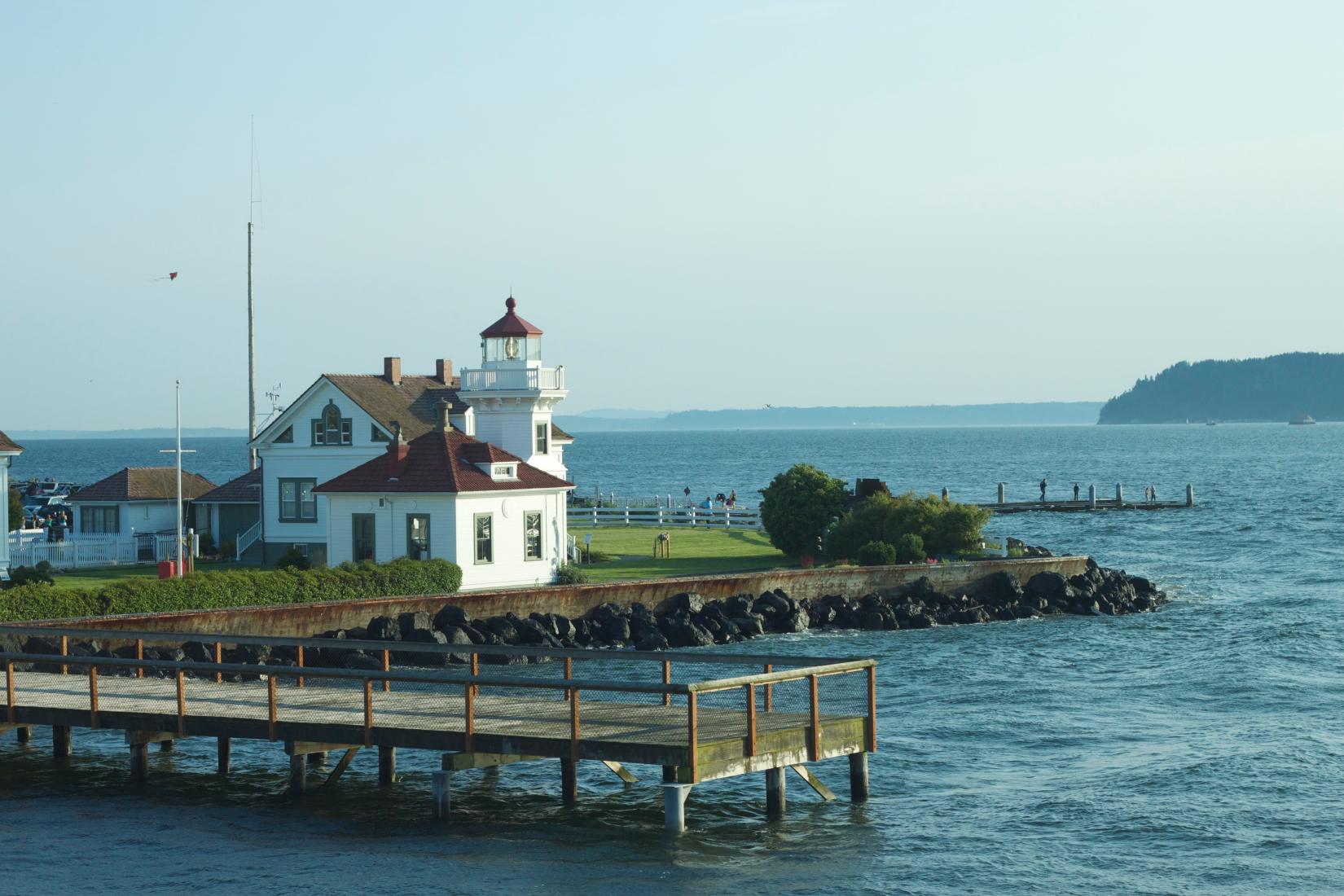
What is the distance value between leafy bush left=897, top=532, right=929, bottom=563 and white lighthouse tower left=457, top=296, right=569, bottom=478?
1091cm

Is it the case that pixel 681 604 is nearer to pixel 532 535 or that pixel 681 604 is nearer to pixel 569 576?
pixel 569 576

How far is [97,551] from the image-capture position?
50.4m

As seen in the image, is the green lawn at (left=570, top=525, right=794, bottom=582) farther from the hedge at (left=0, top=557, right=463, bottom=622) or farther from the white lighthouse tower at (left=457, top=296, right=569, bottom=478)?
the hedge at (left=0, top=557, right=463, bottom=622)

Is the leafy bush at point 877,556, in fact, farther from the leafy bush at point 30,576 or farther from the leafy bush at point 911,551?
the leafy bush at point 30,576

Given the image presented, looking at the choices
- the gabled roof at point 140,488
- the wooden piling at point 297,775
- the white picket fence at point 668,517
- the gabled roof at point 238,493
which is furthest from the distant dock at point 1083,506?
the wooden piling at point 297,775

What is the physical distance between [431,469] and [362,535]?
269 cm

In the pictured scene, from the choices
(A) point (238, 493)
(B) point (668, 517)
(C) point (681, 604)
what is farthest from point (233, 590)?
(B) point (668, 517)

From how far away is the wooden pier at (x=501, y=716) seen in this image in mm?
21109

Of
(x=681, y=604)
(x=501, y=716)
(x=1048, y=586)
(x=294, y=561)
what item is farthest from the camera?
(x=1048, y=586)

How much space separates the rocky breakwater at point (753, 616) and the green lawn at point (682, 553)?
404 centimetres

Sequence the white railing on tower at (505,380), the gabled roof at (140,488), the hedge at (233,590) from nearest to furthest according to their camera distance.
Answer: the hedge at (233,590) < the white railing on tower at (505,380) < the gabled roof at (140,488)

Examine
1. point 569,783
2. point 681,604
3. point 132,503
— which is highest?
point 132,503

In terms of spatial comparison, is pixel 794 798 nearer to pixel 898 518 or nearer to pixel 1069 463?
pixel 898 518

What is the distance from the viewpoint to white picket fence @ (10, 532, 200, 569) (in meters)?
48.8
